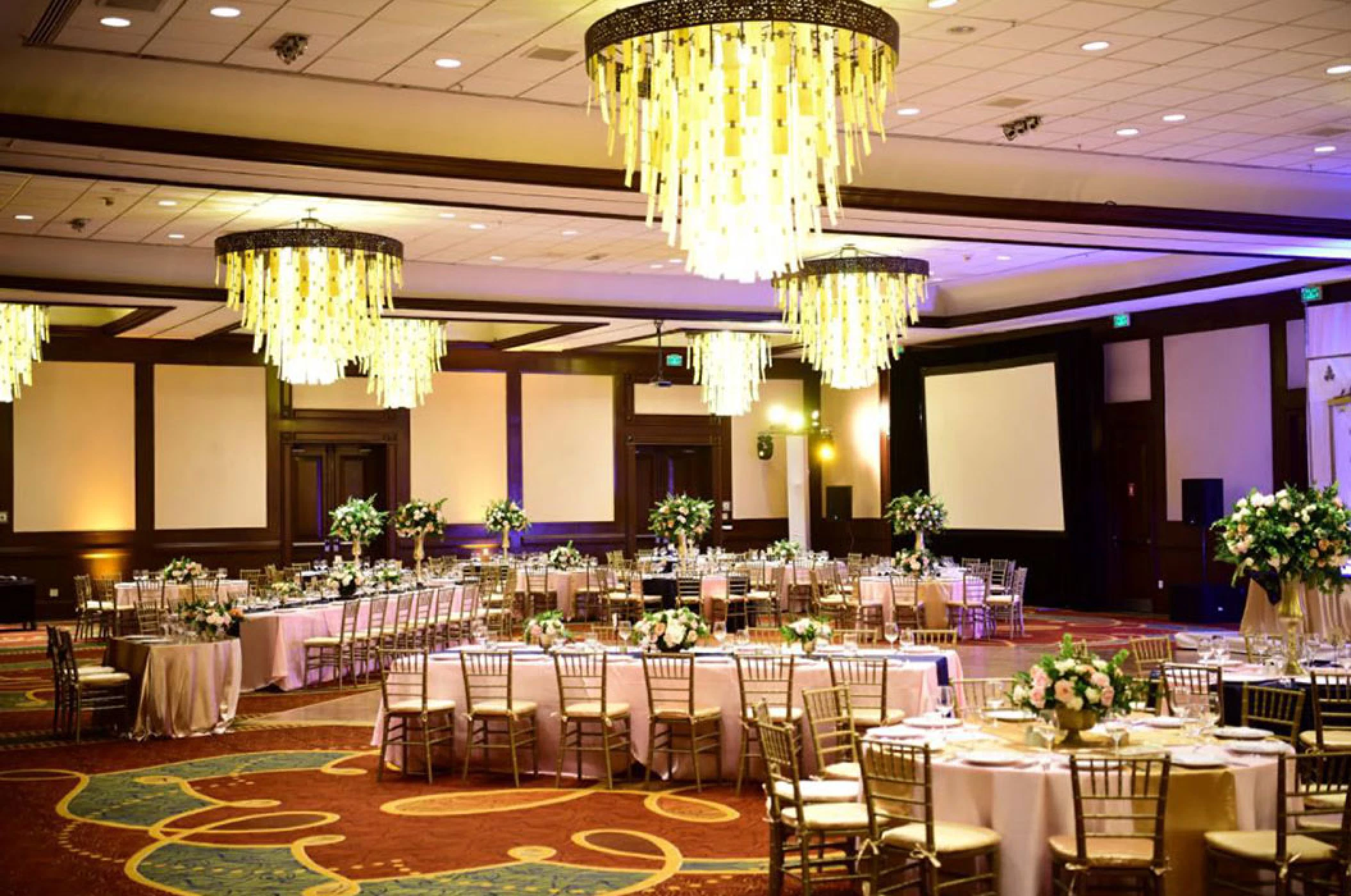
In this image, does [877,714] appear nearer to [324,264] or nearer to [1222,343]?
[324,264]

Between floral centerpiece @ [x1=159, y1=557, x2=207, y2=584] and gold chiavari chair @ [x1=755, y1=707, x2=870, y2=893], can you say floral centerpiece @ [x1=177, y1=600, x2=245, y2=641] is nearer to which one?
floral centerpiece @ [x1=159, y1=557, x2=207, y2=584]

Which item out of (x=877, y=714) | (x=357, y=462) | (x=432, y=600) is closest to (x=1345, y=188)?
(x=877, y=714)

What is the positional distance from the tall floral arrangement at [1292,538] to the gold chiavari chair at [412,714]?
5.03 m

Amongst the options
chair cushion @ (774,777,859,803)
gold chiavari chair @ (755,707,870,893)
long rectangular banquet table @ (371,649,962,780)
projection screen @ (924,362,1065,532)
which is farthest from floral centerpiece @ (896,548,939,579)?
gold chiavari chair @ (755,707,870,893)

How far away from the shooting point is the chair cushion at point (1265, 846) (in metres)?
5.74

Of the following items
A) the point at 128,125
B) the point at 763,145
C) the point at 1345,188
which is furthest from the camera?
the point at 1345,188

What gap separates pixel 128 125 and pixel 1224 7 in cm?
596

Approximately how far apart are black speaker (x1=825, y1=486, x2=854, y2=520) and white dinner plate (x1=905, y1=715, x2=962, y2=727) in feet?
57.1

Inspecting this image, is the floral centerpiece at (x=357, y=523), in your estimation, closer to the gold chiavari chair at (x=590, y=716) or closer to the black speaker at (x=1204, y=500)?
the gold chiavari chair at (x=590, y=716)

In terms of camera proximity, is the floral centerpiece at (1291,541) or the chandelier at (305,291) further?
the chandelier at (305,291)

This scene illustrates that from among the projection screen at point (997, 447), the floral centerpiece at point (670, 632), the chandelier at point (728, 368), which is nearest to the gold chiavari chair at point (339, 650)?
the floral centerpiece at point (670, 632)

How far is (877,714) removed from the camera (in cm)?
929

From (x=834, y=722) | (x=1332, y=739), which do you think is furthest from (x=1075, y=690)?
(x=1332, y=739)

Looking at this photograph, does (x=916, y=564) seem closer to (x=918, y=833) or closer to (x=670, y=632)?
(x=670, y=632)
